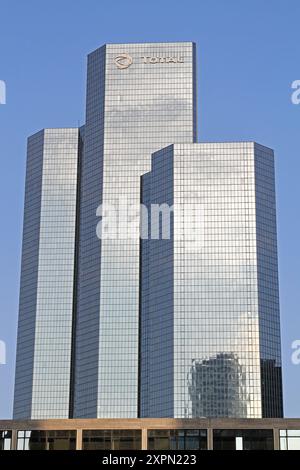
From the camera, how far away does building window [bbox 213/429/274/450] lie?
11506 cm

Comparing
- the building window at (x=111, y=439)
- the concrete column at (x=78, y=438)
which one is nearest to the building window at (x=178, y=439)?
the building window at (x=111, y=439)

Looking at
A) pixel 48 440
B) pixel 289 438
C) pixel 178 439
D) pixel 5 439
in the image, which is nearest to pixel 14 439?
pixel 5 439

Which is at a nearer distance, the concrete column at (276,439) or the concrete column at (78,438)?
the concrete column at (276,439)

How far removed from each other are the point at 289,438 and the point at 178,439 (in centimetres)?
1376

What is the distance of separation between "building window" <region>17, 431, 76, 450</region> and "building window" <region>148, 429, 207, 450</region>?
10070 millimetres

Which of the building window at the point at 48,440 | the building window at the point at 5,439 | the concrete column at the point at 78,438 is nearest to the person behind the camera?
the concrete column at the point at 78,438

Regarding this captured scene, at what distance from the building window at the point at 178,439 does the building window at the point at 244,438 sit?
5.78ft

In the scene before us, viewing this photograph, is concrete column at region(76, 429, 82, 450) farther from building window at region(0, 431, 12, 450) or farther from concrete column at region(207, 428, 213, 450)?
concrete column at region(207, 428, 213, 450)

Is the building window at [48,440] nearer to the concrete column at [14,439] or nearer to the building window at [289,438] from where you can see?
the concrete column at [14,439]

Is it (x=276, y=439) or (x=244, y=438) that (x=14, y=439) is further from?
(x=276, y=439)

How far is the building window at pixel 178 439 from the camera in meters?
115
